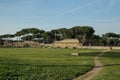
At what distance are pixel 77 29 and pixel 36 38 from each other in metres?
31.8

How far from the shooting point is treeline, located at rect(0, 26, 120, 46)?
5748 inches

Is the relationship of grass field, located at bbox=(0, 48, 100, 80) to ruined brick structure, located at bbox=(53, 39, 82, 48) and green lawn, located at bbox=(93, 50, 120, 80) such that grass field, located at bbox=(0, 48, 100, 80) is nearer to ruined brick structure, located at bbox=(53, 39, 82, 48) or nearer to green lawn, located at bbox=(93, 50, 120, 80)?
green lawn, located at bbox=(93, 50, 120, 80)

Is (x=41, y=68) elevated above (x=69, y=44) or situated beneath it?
situated beneath

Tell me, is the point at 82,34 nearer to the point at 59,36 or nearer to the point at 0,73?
the point at 59,36

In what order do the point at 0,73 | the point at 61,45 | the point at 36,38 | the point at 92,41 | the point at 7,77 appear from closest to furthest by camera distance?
1. the point at 7,77
2. the point at 0,73
3. the point at 61,45
4. the point at 92,41
5. the point at 36,38

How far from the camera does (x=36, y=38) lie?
6658 inches

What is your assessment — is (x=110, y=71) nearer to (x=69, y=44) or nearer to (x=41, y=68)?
(x=41, y=68)

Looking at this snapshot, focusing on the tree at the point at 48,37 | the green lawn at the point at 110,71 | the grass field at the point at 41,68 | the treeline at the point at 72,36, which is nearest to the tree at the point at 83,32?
the treeline at the point at 72,36

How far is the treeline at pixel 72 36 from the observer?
146 m

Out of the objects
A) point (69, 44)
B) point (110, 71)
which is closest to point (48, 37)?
point (69, 44)

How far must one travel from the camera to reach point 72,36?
153m

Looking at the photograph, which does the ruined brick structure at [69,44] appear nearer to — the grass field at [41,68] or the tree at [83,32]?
the tree at [83,32]

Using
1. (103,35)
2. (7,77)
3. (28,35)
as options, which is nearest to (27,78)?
(7,77)

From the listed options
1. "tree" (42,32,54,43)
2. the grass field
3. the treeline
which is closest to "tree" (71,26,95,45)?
the treeline
